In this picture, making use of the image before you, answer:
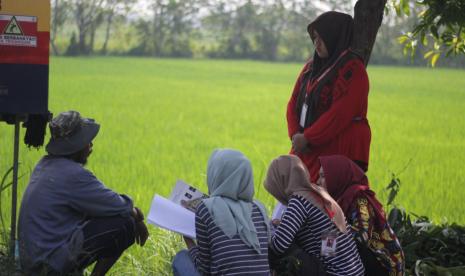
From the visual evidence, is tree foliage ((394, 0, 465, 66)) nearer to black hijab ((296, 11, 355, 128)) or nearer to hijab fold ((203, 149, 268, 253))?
black hijab ((296, 11, 355, 128))

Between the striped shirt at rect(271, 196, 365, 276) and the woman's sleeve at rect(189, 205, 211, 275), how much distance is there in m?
0.30

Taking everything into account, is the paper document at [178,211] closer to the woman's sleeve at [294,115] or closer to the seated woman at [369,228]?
the seated woman at [369,228]

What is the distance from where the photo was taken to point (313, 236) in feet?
11.2

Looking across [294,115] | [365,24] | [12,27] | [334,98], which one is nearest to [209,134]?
[294,115]

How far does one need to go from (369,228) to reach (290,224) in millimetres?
417

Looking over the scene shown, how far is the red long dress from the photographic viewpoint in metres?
4.18

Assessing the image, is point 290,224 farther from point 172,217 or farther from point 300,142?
point 300,142

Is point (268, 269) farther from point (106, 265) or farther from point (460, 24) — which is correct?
point (460, 24)

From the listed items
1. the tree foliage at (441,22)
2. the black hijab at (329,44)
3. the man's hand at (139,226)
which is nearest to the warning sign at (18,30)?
the man's hand at (139,226)

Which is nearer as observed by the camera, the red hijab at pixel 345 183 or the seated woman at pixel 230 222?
the seated woman at pixel 230 222

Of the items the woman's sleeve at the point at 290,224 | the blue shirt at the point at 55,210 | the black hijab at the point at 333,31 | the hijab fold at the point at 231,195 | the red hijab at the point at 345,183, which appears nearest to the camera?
the hijab fold at the point at 231,195

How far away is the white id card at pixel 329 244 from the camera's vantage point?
3359mm

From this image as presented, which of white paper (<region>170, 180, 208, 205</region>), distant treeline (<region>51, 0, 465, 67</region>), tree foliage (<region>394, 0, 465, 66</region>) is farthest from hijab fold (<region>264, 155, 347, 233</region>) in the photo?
distant treeline (<region>51, 0, 465, 67</region>)

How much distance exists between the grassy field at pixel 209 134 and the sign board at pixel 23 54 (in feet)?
3.46
